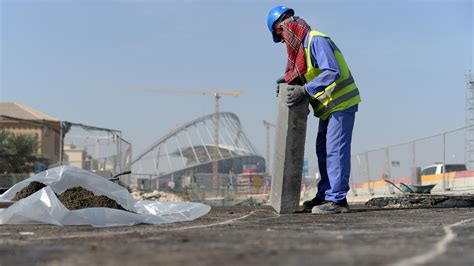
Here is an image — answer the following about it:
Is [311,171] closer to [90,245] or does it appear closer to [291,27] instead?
[291,27]

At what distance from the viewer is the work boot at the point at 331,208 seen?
5410 mm

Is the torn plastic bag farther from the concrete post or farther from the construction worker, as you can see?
the construction worker

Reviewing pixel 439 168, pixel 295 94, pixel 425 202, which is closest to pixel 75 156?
pixel 439 168

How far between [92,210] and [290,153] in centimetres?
225

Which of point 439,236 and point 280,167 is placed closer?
point 439,236

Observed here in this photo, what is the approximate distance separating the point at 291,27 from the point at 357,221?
229cm

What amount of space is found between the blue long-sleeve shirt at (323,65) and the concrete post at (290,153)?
0.86ft

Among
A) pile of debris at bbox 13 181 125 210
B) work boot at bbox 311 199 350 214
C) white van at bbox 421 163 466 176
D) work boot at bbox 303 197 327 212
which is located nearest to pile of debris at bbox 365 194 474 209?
work boot at bbox 303 197 327 212

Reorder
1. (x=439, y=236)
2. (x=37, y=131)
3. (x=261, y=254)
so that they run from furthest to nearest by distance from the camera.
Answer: (x=37, y=131), (x=439, y=236), (x=261, y=254)

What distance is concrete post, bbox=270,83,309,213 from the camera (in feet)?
18.8

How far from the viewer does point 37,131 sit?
35688mm

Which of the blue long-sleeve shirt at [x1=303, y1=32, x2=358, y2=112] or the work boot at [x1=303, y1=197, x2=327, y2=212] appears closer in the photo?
the blue long-sleeve shirt at [x1=303, y1=32, x2=358, y2=112]

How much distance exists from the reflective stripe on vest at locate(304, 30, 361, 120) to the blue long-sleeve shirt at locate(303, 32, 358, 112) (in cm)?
5

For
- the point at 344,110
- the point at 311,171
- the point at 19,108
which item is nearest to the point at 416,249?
the point at 344,110
